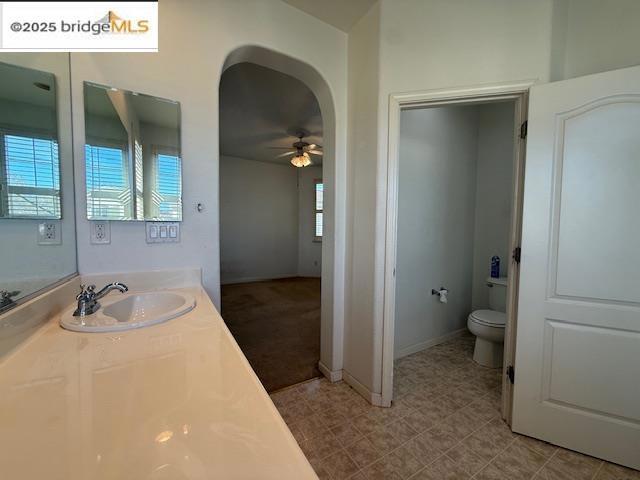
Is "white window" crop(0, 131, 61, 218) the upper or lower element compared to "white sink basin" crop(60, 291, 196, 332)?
upper

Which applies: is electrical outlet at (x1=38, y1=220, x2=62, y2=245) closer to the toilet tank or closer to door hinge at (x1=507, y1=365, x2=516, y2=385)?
door hinge at (x1=507, y1=365, x2=516, y2=385)

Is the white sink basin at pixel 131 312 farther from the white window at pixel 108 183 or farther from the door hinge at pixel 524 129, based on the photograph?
the door hinge at pixel 524 129

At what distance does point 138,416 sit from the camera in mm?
479

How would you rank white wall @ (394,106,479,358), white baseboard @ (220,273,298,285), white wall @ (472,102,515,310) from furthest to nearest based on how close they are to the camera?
white baseboard @ (220,273,298,285) < white wall @ (472,102,515,310) < white wall @ (394,106,479,358)

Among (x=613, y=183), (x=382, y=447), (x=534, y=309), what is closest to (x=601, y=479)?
(x=534, y=309)

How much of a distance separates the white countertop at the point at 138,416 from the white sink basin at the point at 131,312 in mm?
109

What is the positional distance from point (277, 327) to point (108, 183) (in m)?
2.28

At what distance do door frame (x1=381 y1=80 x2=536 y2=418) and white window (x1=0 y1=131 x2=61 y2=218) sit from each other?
167 cm

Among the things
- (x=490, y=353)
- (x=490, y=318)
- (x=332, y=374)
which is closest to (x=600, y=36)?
(x=490, y=318)

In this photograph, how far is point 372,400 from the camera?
1.74 m

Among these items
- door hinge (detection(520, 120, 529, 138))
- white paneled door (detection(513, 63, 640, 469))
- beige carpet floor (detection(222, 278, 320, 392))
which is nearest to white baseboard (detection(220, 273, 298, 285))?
beige carpet floor (detection(222, 278, 320, 392))

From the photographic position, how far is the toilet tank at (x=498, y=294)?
2.47 metres

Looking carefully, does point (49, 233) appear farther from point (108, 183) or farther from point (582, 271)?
point (582, 271)

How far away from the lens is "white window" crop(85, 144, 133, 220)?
4.11ft
